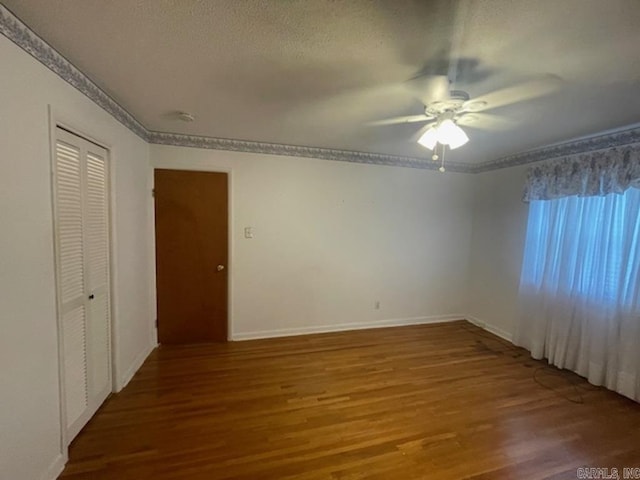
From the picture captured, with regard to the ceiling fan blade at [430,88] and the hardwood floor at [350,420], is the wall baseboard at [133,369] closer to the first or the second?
the hardwood floor at [350,420]

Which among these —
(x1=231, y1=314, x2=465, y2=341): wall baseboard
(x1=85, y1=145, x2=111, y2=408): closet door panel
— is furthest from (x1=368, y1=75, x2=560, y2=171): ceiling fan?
(x1=231, y1=314, x2=465, y2=341): wall baseboard

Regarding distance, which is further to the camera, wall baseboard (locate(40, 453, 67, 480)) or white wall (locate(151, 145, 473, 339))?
white wall (locate(151, 145, 473, 339))

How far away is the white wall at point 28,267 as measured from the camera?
4.31 feet

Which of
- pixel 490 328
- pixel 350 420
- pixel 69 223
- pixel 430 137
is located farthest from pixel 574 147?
pixel 69 223

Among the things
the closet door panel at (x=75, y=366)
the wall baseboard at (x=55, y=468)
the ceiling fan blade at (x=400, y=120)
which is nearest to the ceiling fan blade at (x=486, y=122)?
the ceiling fan blade at (x=400, y=120)

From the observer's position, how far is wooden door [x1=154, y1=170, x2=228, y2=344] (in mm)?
3264

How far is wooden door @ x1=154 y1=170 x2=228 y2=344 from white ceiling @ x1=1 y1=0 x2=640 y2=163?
3.14 ft

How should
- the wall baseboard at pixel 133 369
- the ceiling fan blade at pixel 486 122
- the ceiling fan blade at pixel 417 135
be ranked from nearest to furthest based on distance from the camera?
the ceiling fan blade at pixel 486 122 → the wall baseboard at pixel 133 369 → the ceiling fan blade at pixel 417 135

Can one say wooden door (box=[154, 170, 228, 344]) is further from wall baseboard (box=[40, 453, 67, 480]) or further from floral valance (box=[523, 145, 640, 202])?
floral valance (box=[523, 145, 640, 202])

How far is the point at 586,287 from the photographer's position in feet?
9.43

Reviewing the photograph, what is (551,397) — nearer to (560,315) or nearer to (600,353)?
(600,353)

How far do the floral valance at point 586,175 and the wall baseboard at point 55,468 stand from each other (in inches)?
177

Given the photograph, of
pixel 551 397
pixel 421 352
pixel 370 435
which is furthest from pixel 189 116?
pixel 551 397

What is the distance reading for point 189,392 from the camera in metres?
2.51
